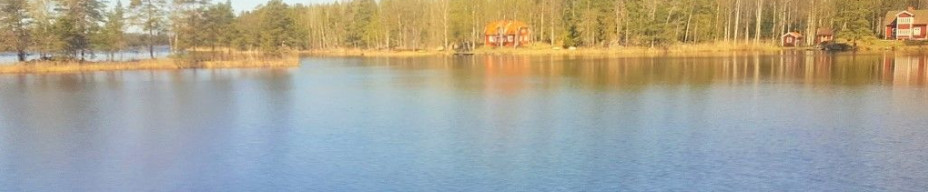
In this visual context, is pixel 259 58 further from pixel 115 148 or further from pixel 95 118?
pixel 115 148

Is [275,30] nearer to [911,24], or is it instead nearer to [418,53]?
[418,53]

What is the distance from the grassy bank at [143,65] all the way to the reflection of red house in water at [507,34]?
30.7 m

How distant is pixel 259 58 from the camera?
146ft

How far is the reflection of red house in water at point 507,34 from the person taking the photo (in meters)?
72.7

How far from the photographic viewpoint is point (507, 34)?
2886 inches

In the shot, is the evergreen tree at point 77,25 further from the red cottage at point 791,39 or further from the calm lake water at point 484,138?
the red cottage at point 791,39

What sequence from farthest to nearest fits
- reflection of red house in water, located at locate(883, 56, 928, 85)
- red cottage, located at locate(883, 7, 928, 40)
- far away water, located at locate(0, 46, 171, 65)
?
red cottage, located at locate(883, 7, 928, 40) < far away water, located at locate(0, 46, 171, 65) < reflection of red house in water, located at locate(883, 56, 928, 85)

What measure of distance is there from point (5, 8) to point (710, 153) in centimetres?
4028

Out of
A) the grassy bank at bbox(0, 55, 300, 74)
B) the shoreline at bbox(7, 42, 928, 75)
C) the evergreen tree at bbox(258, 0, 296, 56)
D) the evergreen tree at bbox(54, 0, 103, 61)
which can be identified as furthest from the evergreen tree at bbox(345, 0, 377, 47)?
the evergreen tree at bbox(54, 0, 103, 61)

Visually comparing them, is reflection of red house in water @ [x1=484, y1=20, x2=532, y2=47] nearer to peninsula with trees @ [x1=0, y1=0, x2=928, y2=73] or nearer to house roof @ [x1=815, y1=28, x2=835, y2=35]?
peninsula with trees @ [x1=0, y1=0, x2=928, y2=73]

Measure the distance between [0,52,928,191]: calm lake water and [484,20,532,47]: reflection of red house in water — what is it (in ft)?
152

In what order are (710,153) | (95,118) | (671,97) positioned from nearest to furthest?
(710,153) < (95,118) < (671,97)

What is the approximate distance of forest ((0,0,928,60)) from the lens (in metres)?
42.9

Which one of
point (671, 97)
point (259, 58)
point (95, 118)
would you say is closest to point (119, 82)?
point (259, 58)
